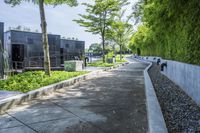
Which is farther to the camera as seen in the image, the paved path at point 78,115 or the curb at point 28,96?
the curb at point 28,96

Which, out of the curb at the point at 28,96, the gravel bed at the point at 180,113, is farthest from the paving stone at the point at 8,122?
the gravel bed at the point at 180,113

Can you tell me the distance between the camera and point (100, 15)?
2286 cm

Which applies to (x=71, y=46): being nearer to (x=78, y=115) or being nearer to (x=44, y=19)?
(x=44, y=19)

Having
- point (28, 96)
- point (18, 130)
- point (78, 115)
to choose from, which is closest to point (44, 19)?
point (28, 96)

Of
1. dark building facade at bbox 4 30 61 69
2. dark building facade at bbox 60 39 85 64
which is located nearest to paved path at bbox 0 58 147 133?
dark building facade at bbox 4 30 61 69

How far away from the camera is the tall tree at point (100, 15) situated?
21953mm

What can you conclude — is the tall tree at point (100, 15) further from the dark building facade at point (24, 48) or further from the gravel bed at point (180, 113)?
the gravel bed at point (180, 113)

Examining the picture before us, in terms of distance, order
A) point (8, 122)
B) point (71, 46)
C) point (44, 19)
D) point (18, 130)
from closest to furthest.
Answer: point (18, 130) → point (8, 122) → point (44, 19) → point (71, 46)

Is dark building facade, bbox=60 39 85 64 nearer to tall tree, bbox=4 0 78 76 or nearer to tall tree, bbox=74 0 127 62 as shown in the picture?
tall tree, bbox=74 0 127 62

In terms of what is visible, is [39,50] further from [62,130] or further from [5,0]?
[62,130]

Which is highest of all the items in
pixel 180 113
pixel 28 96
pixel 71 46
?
pixel 71 46

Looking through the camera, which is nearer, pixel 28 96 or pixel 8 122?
pixel 8 122

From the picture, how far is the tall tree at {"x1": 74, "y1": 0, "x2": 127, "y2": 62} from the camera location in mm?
21953

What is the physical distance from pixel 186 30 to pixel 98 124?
4967 millimetres
